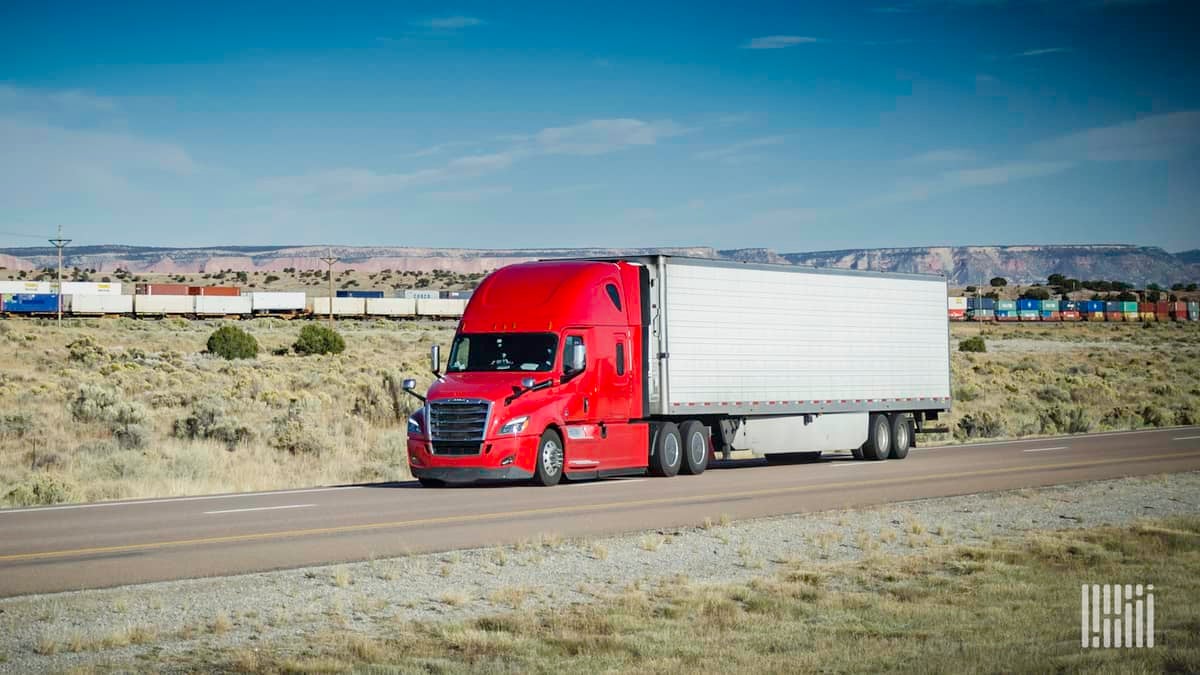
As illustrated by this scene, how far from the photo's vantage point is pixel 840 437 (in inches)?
1137

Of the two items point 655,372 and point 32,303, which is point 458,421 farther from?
point 32,303

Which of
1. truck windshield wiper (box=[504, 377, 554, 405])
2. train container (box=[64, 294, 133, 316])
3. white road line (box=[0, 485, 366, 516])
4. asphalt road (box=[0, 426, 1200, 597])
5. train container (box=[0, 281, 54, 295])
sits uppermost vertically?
train container (box=[0, 281, 54, 295])

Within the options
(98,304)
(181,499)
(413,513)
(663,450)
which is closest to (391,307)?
(98,304)

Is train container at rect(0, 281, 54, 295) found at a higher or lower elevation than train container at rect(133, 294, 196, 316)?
higher

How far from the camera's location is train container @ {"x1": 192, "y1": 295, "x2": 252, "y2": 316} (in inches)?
4779

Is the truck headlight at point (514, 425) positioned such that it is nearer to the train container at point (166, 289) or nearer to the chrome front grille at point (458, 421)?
the chrome front grille at point (458, 421)

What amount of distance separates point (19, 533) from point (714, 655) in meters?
10.9

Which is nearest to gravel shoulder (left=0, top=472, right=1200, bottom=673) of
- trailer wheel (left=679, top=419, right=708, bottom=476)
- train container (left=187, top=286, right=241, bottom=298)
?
trailer wheel (left=679, top=419, right=708, bottom=476)

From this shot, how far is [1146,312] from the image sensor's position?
542 ft

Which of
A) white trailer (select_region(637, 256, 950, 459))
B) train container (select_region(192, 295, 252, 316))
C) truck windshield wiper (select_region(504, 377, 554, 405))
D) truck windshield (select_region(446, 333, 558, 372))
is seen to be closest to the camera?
truck windshield wiper (select_region(504, 377, 554, 405))

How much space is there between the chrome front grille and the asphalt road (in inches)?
34.1

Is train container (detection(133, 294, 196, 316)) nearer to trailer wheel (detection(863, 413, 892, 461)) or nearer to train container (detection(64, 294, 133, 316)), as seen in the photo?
train container (detection(64, 294, 133, 316))

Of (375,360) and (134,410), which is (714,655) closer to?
(134,410)

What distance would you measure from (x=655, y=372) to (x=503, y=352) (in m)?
2.88
